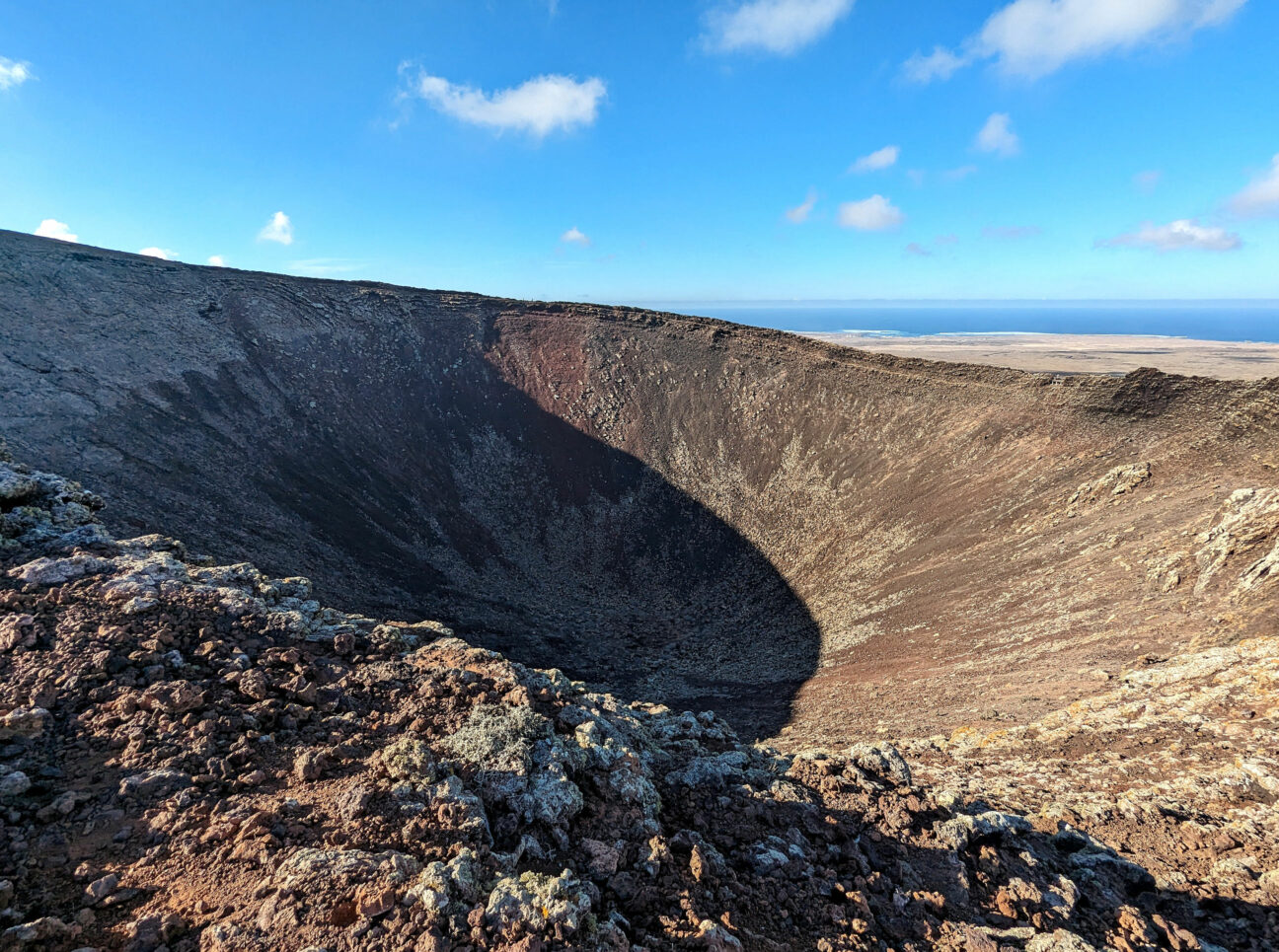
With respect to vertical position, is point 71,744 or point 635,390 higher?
point 635,390

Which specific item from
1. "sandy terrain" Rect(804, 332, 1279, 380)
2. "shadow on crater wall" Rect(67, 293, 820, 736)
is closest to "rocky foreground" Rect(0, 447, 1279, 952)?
"shadow on crater wall" Rect(67, 293, 820, 736)

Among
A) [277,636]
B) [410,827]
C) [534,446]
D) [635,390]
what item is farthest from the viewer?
[635,390]

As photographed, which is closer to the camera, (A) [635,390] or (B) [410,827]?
(B) [410,827]

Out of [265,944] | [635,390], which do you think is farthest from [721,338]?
[265,944]

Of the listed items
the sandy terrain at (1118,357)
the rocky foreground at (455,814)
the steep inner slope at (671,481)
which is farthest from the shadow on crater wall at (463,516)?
the sandy terrain at (1118,357)

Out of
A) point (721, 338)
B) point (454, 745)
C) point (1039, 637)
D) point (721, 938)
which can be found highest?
point (721, 338)

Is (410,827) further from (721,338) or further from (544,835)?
(721,338)

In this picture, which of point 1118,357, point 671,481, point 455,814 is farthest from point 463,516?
point 1118,357

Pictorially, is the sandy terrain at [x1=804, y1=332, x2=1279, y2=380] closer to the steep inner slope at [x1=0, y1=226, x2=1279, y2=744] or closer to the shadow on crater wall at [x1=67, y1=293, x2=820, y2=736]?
the steep inner slope at [x1=0, y1=226, x2=1279, y2=744]
